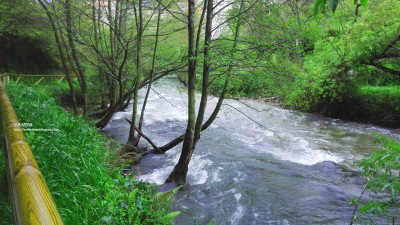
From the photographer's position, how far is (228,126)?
12203mm

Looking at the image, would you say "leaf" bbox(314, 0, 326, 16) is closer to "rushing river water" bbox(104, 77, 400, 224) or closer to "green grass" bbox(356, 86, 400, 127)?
"rushing river water" bbox(104, 77, 400, 224)

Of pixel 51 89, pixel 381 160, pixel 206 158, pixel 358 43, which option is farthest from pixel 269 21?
pixel 51 89

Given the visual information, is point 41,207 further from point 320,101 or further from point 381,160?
point 320,101

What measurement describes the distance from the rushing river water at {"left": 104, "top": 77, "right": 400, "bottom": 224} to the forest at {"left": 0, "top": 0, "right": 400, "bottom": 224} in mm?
48

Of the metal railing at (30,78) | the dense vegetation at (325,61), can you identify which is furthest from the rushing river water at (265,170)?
the metal railing at (30,78)

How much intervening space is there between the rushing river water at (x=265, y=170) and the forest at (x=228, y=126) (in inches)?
1.9

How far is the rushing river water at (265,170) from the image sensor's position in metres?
5.03

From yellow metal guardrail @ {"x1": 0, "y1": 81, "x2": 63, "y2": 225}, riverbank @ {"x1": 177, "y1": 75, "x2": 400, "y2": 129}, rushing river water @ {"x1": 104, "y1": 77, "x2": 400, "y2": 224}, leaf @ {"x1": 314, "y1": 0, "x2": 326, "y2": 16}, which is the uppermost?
leaf @ {"x1": 314, "y1": 0, "x2": 326, "y2": 16}

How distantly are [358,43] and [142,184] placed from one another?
13.3 meters

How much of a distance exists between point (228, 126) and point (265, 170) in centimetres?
514

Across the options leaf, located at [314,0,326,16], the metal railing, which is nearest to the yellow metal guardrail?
leaf, located at [314,0,326,16]

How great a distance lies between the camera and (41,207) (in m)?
0.73

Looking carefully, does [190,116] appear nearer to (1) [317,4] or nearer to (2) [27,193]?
(1) [317,4]

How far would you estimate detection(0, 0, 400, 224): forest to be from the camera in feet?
8.96
